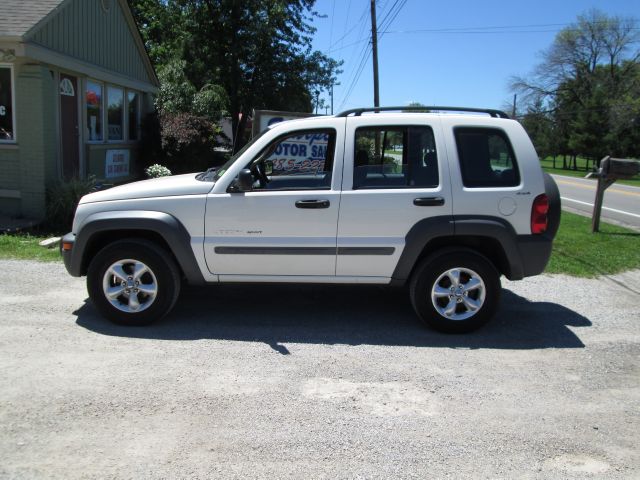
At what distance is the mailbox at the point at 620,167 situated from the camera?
37.1ft

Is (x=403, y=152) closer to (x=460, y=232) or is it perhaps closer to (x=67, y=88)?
(x=460, y=232)

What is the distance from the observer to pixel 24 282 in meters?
6.88

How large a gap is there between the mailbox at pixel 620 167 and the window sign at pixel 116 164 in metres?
10.6

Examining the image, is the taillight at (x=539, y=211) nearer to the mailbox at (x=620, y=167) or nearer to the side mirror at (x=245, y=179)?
the side mirror at (x=245, y=179)

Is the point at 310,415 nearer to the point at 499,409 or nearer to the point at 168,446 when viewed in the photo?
the point at 168,446

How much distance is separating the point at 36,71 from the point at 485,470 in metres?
9.92

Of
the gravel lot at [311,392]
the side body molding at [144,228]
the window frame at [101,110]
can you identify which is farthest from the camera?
the window frame at [101,110]

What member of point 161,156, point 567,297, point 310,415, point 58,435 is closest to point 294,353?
point 310,415

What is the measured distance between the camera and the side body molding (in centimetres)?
525

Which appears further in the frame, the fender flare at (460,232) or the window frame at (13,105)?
the window frame at (13,105)

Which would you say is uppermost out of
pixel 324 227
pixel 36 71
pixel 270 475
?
pixel 36 71

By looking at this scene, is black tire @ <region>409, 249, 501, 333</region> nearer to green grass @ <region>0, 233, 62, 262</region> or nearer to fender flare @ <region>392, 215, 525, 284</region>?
fender flare @ <region>392, 215, 525, 284</region>

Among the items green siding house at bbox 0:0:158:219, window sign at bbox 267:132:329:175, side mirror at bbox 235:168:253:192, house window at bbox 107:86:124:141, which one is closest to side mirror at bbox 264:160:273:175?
window sign at bbox 267:132:329:175

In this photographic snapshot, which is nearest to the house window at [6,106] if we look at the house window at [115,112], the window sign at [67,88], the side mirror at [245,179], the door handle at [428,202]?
the window sign at [67,88]
